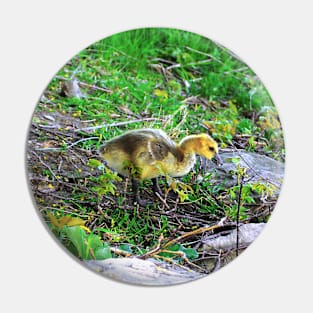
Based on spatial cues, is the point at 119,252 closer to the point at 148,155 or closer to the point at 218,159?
the point at 148,155

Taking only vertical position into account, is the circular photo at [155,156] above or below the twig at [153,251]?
above

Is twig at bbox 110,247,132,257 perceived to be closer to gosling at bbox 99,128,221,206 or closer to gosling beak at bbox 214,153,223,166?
gosling at bbox 99,128,221,206

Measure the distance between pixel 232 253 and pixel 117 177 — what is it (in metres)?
0.55

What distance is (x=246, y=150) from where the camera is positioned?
2.33 meters

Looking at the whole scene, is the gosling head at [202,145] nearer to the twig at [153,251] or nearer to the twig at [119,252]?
the twig at [153,251]

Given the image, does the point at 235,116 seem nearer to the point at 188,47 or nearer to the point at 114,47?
the point at 188,47

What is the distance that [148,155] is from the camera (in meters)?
2.21

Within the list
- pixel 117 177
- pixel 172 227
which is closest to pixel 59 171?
pixel 117 177

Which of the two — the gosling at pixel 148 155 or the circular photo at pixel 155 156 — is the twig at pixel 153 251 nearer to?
the circular photo at pixel 155 156

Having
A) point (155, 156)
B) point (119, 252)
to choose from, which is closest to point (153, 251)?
point (119, 252)

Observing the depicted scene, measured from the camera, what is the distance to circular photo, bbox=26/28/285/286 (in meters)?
2.20

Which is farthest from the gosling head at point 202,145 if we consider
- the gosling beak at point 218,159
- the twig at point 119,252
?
the twig at point 119,252

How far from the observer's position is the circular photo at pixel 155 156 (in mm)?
2199

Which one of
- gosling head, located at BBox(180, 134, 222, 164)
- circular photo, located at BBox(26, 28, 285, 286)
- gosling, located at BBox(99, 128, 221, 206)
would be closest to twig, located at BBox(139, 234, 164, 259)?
circular photo, located at BBox(26, 28, 285, 286)
